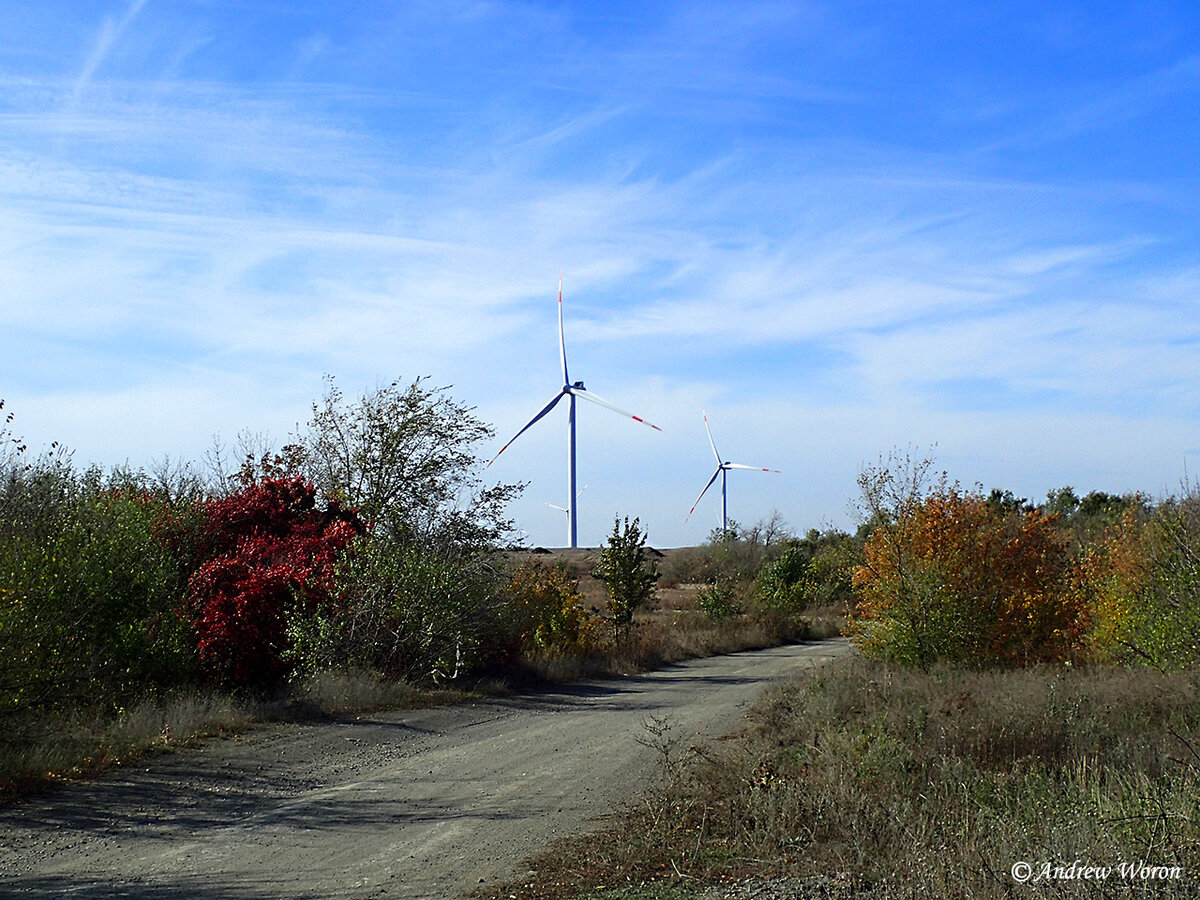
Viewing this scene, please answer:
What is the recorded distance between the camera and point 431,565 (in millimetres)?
19641

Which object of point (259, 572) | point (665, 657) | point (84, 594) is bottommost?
point (665, 657)

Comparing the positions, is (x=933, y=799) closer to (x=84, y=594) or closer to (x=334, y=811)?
(x=334, y=811)

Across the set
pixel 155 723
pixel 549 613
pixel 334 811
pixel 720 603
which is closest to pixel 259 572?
pixel 155 723

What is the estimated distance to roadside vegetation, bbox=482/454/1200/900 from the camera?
21.4 feet

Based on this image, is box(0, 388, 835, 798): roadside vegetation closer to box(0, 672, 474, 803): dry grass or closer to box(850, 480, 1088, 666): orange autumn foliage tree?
box(0, 672, 474, 803): dry grass

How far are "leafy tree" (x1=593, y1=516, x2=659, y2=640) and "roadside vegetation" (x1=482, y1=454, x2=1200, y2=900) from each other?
1233 cm

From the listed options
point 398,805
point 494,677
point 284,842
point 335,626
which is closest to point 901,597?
point 494,677

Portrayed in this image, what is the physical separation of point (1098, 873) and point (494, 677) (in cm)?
1689

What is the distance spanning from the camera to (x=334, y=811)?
393 inches

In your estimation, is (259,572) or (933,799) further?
(259,572)

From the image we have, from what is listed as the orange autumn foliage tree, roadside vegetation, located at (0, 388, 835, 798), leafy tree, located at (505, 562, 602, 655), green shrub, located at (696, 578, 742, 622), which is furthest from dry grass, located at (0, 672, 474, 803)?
green shrub, located at (696, 578, 742, 622)

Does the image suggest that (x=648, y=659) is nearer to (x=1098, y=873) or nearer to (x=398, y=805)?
(x=398, y=805)

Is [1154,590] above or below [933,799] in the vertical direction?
above

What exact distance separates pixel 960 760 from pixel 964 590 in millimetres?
10324
